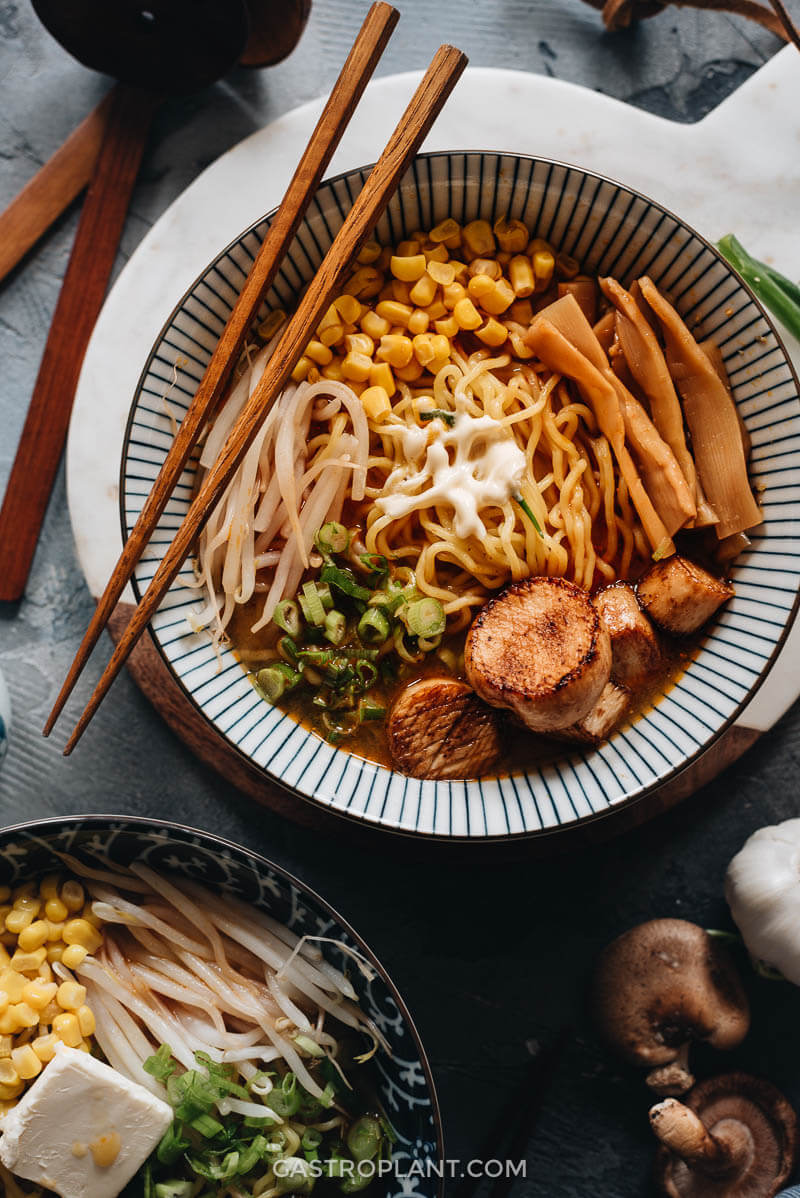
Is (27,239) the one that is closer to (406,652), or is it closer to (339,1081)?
(406,652)

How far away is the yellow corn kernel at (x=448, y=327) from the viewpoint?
2.87 metres

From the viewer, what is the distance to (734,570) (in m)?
2.80

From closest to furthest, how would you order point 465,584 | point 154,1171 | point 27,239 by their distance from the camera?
point 154,1171 → point 465,584 → point 27,239

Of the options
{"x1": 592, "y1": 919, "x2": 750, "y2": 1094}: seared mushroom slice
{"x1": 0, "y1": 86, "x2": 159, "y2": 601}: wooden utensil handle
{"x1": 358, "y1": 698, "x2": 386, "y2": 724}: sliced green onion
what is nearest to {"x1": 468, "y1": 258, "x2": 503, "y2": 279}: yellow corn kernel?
{"x1": 0, "y1": 86, "x2": 159, "y2": 601}: wooden utensil handle

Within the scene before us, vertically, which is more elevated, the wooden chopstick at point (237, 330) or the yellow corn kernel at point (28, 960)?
the wooden chopstick at point (237, 330)

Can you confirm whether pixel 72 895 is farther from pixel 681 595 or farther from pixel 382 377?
pixel 681 595

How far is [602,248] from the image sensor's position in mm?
2844

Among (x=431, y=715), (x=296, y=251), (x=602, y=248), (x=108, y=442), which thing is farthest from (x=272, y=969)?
A: (x=602, y=248)

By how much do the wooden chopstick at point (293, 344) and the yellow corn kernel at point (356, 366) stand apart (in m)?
0.25

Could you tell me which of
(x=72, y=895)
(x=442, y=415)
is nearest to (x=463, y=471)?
(x=442, y=415)

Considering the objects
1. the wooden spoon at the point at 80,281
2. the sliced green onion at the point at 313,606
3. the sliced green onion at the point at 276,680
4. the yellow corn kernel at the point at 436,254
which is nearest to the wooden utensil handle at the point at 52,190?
the wooden spoon at the point at 80,281

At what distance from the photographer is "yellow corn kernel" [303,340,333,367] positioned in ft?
9.28

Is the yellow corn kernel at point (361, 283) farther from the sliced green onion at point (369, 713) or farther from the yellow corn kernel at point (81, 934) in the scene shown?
the yellow corn kernel at point (81, 934)

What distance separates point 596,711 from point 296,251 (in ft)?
5.52
